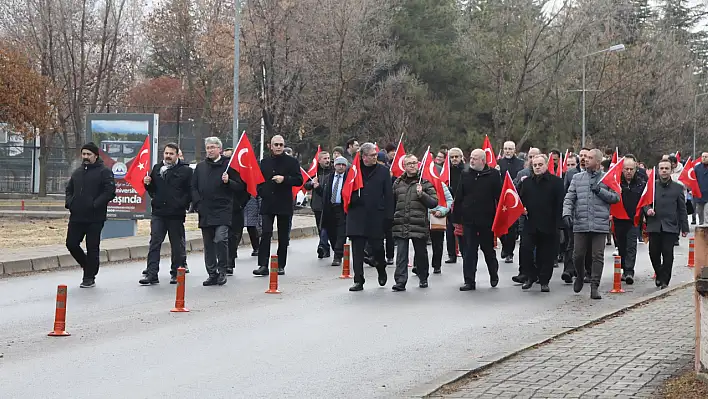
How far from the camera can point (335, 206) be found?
18.6 m

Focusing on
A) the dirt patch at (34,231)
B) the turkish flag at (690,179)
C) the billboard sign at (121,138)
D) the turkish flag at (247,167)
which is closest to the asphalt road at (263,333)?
the turkish flag at (247,167)

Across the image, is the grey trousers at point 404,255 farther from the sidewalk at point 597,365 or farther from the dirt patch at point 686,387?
the dirt patch at point 686,387

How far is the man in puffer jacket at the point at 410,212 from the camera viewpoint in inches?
572

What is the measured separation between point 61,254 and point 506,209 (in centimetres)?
740

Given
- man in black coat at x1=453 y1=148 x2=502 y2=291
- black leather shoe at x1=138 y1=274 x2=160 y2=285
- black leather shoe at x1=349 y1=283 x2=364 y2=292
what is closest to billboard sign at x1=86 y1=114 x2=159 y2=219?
black leather shoe at x1=138 y1=274 x2=160 y2=285

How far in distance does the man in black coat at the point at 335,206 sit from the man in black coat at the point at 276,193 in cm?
183

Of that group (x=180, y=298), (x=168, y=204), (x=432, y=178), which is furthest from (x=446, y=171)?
(x=180, y=298)

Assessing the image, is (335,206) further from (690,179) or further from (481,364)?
(481,364)

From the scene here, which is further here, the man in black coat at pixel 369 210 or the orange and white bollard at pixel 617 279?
the orange and white bollard at pixel 617 279

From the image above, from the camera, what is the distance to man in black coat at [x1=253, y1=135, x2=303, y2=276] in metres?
16.0

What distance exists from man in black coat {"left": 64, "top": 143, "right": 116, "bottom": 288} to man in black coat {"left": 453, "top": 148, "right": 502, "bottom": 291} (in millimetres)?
4698

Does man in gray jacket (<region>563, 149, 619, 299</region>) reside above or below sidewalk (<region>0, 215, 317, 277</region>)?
above

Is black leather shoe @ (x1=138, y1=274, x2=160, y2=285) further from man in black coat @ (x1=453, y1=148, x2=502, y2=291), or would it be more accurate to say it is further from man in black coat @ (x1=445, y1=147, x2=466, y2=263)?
man in black coat @ (x1=445, y1=147, x2=466, y2=263)

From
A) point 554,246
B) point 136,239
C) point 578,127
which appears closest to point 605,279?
point 554,246
